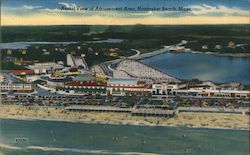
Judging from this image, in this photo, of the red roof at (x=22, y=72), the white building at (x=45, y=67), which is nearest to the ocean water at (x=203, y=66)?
the white building at (x=45, y=67)

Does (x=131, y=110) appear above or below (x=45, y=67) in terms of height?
below

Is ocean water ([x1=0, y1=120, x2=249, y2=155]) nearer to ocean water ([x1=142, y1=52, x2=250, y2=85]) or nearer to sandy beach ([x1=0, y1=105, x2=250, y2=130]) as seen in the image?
sandy beach ([x1=0, y1=105, x2=250, y2=130])

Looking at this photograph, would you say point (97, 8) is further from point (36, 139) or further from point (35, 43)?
point (36, 139)

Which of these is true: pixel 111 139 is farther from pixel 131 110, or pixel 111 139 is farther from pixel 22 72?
pixel 22 72

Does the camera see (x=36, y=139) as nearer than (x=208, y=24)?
No

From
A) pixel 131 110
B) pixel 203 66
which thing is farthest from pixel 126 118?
pixel 203 66

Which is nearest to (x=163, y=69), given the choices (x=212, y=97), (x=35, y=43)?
(x=212, y=97)

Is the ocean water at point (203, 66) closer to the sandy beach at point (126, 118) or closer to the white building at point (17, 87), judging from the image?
the sandy beach at point (126, 118)
